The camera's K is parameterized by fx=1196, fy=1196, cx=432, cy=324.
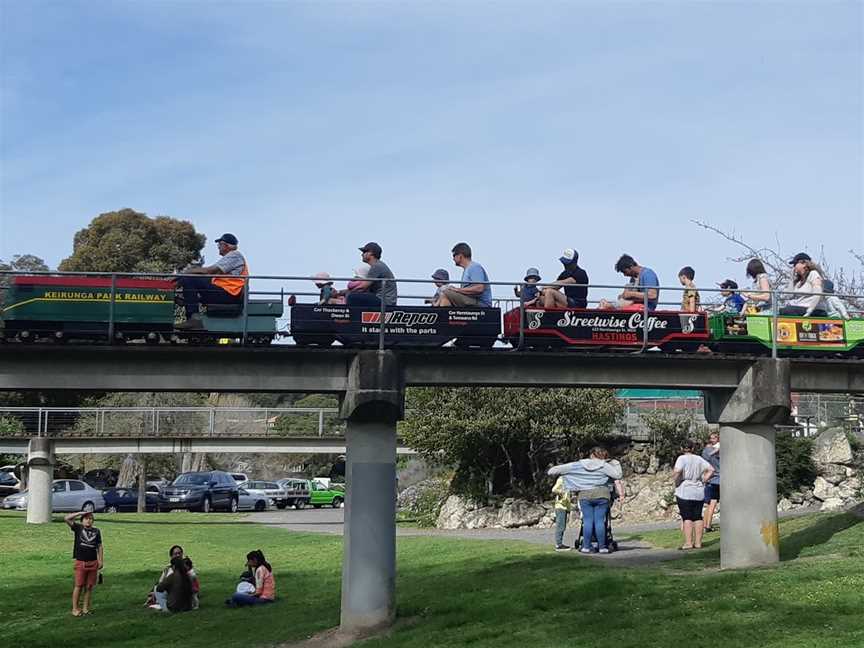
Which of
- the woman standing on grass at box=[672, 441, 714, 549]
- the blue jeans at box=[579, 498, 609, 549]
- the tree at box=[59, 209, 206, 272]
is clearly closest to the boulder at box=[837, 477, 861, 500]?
the woman standing on grass at box=[672, 441, 714, 549]

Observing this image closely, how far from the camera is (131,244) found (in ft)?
250

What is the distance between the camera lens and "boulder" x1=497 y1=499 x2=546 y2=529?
39.4m

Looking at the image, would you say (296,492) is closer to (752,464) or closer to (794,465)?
(794,465)

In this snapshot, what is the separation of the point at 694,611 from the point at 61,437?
34396 mm

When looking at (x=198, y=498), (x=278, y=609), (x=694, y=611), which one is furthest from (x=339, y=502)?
(x=694, y=611)

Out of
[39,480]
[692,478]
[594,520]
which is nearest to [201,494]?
[39,480]

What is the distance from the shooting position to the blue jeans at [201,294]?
1988 cm

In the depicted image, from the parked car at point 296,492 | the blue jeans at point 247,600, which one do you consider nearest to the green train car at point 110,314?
the blue jeans at point 247,600

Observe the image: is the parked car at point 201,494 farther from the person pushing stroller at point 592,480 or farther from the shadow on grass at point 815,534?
the shadow on grass at point 815,534

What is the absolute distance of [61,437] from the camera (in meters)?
46.2

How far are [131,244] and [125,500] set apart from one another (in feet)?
77.5

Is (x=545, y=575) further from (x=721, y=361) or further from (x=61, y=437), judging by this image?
(x=61, y=437)

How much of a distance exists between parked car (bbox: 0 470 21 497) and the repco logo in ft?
157

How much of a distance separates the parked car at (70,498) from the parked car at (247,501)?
6.67 meters
